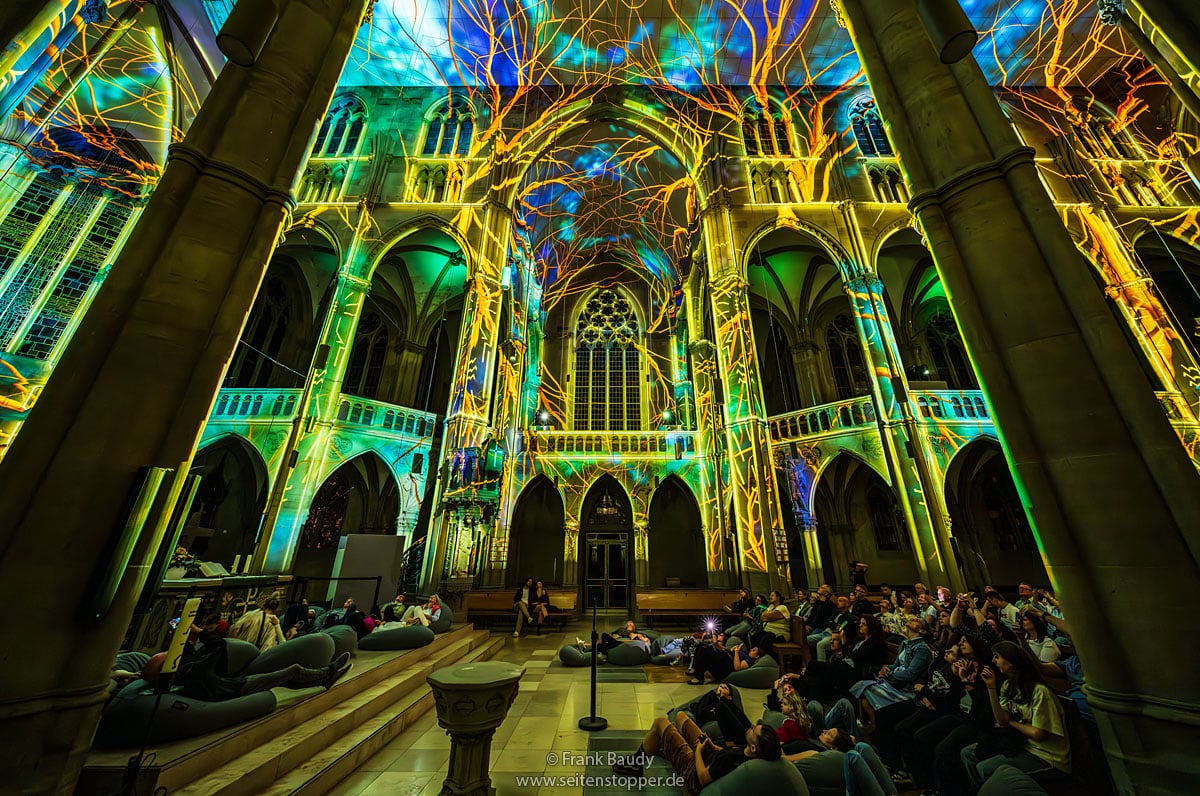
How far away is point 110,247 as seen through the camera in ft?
30.4

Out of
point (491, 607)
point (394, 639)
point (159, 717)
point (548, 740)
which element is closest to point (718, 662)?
point (548, 740)

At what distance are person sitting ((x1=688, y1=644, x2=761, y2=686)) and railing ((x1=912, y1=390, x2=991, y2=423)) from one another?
316 inches

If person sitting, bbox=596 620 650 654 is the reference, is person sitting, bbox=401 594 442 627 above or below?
above

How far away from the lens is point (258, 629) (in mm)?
4082

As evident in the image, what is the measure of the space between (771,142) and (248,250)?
48.9 ft

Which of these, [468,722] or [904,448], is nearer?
[468,722]

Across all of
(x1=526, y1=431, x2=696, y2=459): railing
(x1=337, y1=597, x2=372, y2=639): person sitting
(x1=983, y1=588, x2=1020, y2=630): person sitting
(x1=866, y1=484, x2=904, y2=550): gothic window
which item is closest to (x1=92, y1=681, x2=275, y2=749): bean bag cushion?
(x1=337, y1=597, x2=372, y2=639): person sitting

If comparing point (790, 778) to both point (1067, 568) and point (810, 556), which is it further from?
point (810, 556)

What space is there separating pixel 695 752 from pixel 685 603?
22.2ft

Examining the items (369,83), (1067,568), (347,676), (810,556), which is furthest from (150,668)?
(369,83)

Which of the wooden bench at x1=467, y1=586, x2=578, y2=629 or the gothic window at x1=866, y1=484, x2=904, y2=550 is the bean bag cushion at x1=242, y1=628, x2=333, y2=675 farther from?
the gothic window at x1=866, y1=484, x2=904, y2=550

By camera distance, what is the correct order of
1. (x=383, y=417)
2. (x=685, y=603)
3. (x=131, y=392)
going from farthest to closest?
(x=383, y=417) → (x=685, y=603) → (x=131, y=392)

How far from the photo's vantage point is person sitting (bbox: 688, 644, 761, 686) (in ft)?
16.6

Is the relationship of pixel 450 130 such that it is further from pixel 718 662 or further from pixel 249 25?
pixel 718 662
